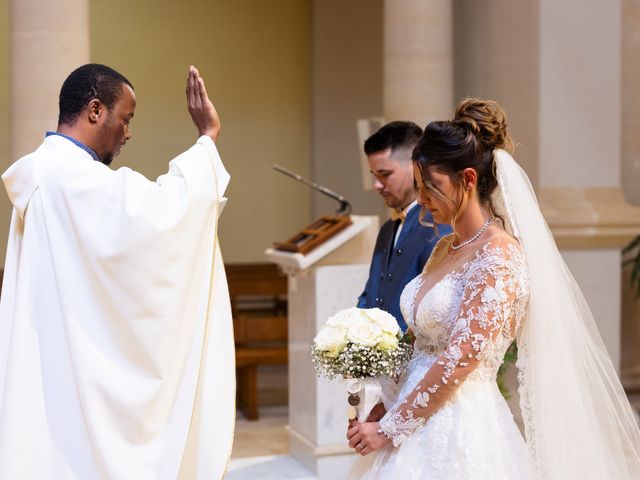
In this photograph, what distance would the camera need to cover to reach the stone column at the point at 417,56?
818 cm

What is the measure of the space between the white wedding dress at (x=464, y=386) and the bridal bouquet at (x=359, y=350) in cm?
11

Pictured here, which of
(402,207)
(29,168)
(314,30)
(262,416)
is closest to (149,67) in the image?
(314,30)

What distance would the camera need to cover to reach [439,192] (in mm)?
3262

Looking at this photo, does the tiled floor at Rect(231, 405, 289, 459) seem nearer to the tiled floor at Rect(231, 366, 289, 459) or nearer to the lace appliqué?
the tiled floor at Rect(231, 366, 289, 459)

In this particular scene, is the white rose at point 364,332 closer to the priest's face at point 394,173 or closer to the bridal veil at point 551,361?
the bridal veil at point 551,361

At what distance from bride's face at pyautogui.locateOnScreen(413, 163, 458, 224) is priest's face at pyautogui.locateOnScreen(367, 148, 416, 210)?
106 cm

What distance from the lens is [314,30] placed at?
11.7 meters

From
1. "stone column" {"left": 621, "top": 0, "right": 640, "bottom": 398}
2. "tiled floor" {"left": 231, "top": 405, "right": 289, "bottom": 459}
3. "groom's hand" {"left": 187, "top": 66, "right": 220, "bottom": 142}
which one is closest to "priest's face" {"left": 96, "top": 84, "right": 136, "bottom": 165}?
"groom's hand" {"left": 187, "top": 66, "right": 220, "bottom": 142}

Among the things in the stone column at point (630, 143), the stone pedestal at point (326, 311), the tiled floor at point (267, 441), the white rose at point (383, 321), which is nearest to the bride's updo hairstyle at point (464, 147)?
the white rose at point (383, 321)

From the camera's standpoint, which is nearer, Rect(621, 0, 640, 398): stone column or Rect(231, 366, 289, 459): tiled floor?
Rect(231, 366, 289, 459): tiled floor

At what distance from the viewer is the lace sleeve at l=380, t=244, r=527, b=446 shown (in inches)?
124

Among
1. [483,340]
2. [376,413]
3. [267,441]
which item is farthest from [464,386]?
[267,441]

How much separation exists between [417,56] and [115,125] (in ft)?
16.7

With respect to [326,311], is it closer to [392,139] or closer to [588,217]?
[392,139]
